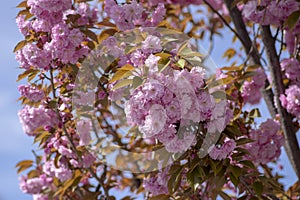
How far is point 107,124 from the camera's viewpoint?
3.42 metres

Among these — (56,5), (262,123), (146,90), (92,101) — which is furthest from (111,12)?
(262,123)

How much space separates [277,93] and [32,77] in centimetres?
148

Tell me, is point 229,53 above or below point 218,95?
above

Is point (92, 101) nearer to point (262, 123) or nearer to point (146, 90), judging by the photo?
point (146, 90)

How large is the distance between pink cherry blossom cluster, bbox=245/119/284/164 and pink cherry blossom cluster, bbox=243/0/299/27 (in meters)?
0.59

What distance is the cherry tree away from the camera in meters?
1.98

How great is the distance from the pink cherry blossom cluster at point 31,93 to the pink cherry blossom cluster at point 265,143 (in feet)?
3.78

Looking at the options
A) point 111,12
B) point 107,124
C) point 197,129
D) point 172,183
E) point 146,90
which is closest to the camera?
point 146,90

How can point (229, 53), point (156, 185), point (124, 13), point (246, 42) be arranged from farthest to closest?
point (229, 53) → point (246, 42) → point (156, 185) → point (124, 13)

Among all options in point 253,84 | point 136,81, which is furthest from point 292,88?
point 136,81

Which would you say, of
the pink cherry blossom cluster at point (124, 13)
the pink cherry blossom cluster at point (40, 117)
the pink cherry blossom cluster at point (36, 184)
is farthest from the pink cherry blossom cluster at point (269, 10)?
the pink cherry blossom cluster at point (36, 184)

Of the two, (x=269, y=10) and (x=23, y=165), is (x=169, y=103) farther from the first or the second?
(x=23, y=165)

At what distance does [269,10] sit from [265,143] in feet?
2.50

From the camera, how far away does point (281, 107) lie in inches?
118
